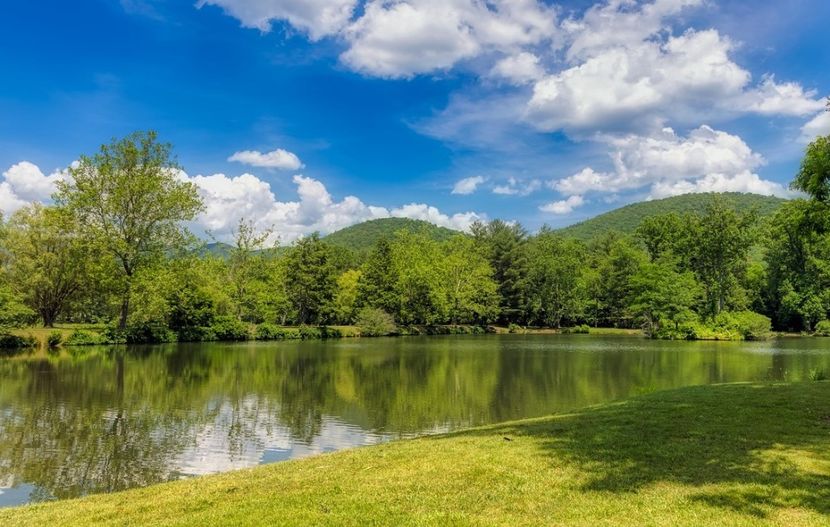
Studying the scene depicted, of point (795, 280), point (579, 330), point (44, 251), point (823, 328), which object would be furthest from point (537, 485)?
point (795, 280)

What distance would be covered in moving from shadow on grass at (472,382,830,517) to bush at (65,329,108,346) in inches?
1681

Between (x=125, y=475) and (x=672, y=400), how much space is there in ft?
43.0

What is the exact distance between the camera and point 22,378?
24.1 m

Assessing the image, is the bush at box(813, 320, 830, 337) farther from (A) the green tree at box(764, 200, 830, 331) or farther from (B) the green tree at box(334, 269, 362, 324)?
(B) the green tree at box(334, 269, 362, 324)

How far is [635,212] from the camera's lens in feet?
504

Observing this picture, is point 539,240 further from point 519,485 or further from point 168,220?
point 519,485

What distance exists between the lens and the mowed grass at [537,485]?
6262mm

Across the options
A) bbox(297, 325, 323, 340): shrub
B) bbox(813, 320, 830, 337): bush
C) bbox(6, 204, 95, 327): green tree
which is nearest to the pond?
bbox(6, 204, 95, 327): green tree

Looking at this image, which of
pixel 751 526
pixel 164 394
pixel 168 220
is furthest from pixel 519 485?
pixel 168 220

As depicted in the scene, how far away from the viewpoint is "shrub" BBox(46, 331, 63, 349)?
41750 mm

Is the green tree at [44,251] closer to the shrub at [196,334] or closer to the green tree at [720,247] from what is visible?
the shrub at [196,334]

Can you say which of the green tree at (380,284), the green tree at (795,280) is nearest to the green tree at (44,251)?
the green tree at (380,284)

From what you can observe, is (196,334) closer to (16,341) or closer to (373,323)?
(16,341)

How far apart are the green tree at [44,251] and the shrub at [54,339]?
6.09 m
